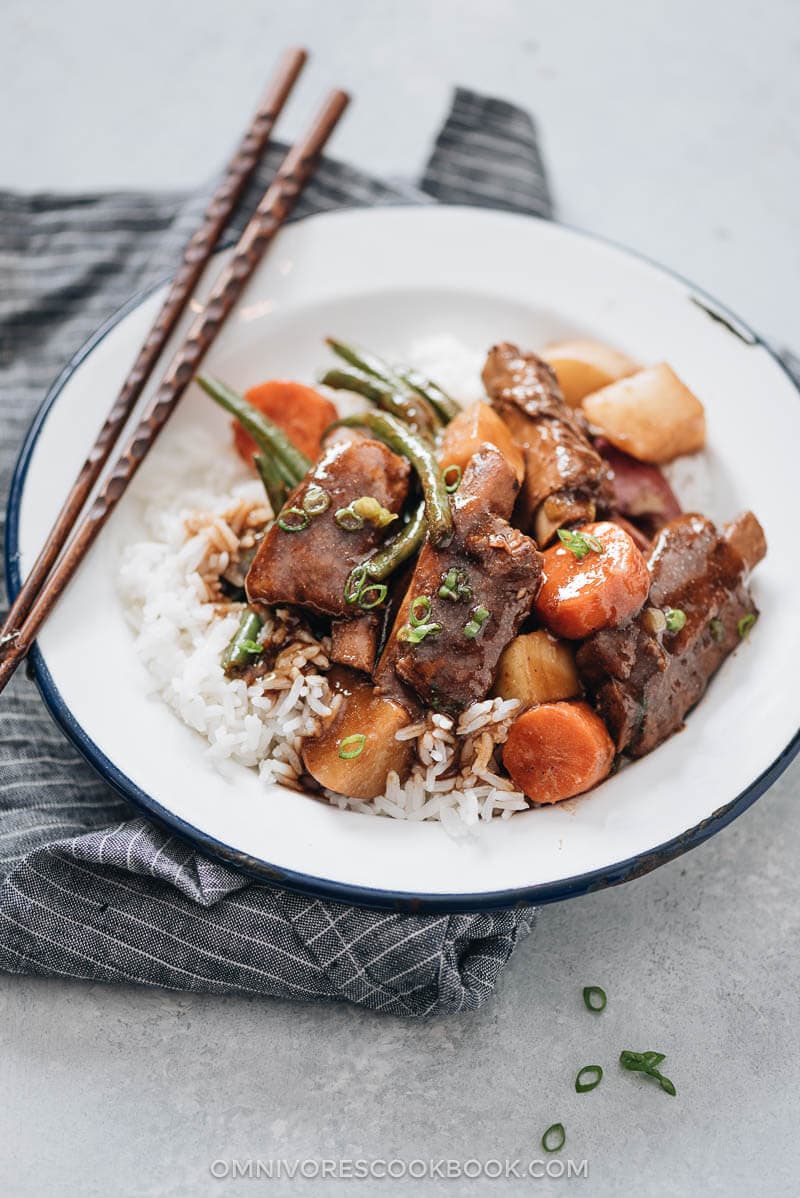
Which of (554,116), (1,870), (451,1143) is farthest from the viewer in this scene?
(554,116)

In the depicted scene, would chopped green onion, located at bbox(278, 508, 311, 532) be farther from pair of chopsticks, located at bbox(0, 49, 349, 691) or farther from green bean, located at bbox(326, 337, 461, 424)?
green bean, located at bbox(326, 337, 461, 424)

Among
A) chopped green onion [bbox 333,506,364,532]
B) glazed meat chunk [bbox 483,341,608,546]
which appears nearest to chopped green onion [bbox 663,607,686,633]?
glazed meat chunk [bbox 483,341,608,546]

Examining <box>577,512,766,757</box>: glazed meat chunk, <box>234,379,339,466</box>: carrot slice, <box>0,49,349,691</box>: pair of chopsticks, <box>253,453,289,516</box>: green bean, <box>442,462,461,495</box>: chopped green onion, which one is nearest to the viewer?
<box>577,512,766,757</box>: glazed meat chunk

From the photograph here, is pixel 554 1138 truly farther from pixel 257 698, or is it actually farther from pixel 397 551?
pixel 397 551

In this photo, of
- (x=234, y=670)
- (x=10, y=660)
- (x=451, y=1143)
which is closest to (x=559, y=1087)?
(x=451, y=1143)

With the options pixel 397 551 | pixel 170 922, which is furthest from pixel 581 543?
pixel 170 922

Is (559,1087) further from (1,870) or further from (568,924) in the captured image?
(1,870)
